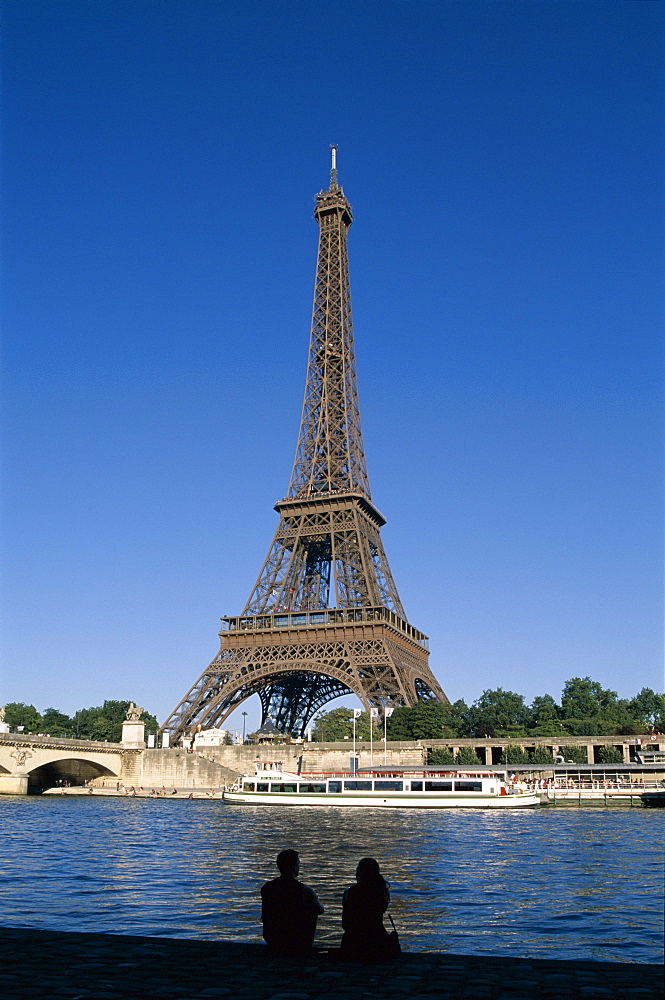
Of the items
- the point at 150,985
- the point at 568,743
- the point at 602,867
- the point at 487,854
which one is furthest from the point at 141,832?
the point at 568,743

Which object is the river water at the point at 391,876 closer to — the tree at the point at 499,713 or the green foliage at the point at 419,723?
the green foliage at the point at 419,723

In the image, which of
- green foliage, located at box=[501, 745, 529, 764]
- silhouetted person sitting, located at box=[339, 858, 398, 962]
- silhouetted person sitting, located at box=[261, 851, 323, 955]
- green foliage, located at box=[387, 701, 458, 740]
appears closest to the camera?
silhouetted person sitting, located at box=[339, 858, 398, 962]

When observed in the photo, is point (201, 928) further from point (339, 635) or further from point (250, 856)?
point (339, 635)

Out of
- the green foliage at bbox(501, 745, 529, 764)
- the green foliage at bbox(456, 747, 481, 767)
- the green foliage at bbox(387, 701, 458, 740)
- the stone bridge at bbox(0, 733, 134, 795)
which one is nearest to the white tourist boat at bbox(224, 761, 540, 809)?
the green foliage at bbox(387, 701, 458, 740)

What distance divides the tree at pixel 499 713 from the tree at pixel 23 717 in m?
80.6

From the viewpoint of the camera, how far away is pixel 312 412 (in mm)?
105188

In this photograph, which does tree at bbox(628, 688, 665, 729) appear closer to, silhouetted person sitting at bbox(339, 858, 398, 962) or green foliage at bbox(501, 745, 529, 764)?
green foliage at bbox(501, 745, 529, 764)

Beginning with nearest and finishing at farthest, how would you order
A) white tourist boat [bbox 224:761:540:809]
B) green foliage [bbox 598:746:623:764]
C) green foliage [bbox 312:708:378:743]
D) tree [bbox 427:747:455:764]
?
white tourist boat [bbox 224:761:540:809] < tree [bbox 427:747:455:764] < green foliage [bbox 598:746:623:764] < green foliage [bbox 312:708:378:743]

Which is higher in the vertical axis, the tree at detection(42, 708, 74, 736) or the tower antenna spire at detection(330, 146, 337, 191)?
the tower antenna spire at detection(330, 146, 337, 191)

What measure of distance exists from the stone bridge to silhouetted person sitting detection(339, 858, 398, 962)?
247 ft

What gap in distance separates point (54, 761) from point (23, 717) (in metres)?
80.0

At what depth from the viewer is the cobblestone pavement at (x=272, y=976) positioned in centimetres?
934

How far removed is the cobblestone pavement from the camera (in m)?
9.34

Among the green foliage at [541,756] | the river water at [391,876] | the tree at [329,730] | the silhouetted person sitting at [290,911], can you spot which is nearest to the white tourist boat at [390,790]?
the river water at [391,876]
